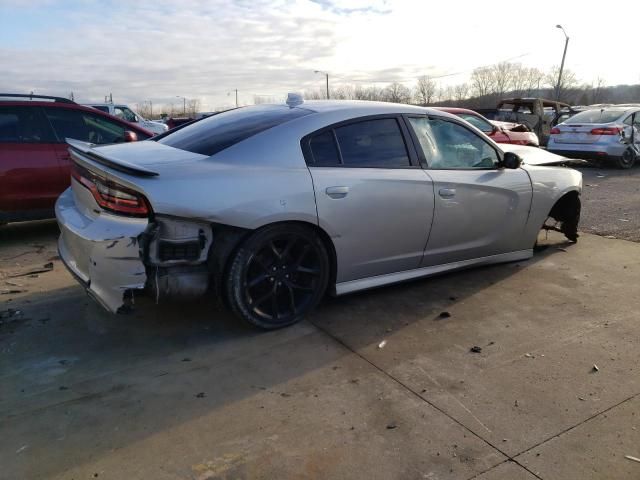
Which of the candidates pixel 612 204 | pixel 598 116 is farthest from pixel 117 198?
pixel 598 116

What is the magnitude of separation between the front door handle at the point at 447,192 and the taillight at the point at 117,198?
2.25m

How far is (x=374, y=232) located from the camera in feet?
12.8

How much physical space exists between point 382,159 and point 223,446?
2377 millimetres

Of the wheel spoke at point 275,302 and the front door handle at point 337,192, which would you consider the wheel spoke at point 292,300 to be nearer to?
the wheel spoke at point 275,302

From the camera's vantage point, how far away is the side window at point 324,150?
3.70 metres

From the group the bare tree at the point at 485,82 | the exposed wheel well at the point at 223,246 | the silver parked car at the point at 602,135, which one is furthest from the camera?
the bare tree at the point at 485,82

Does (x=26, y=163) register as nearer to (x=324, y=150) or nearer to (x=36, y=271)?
(x=36, y=271)

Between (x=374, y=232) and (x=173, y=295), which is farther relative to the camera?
(x=374, y=232)

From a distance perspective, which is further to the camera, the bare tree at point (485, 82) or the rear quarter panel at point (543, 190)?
the bare tree at point (485, 82)

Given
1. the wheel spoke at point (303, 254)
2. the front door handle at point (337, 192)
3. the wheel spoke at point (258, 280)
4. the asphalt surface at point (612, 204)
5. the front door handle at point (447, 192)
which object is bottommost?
the asphalt surface at point (612, 204)

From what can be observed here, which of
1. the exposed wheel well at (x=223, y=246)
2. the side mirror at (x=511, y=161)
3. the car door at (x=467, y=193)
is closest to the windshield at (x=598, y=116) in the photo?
the car door at (x=467, y=193)

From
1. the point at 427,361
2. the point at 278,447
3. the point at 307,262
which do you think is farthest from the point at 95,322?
the point at 427,361

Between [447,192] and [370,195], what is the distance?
0.77 metres

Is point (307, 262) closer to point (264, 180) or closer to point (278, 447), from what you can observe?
point (264, 180)
